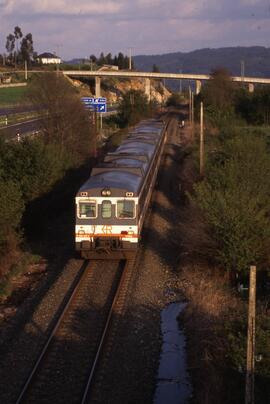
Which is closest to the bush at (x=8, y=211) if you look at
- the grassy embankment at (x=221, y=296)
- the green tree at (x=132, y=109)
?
the grassy embankment at (x=221, y=296)

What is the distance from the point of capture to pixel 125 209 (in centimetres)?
1864

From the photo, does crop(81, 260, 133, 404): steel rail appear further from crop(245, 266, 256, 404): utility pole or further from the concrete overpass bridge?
the concrete overpass bridge

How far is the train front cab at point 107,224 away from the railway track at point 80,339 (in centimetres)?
73

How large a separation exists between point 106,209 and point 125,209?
52 cm

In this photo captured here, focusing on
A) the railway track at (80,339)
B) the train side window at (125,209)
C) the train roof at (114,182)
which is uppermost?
the train roof at (114,182)

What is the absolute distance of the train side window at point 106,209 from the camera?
18578mm

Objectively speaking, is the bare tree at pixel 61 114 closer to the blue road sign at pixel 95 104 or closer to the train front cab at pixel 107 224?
the blue road sign at pixel 95 104

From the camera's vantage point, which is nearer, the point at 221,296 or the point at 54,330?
the point at 54,330

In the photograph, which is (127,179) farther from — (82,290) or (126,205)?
Result: (82,290)

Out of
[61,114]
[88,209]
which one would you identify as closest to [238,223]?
[88,209]

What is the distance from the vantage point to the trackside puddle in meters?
11.5

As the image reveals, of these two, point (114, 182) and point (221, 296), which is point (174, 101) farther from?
point (221, 296)

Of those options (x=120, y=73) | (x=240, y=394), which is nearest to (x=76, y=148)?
(x=240, y=394)

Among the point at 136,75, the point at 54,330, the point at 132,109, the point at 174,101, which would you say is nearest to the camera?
the point at 54,330
